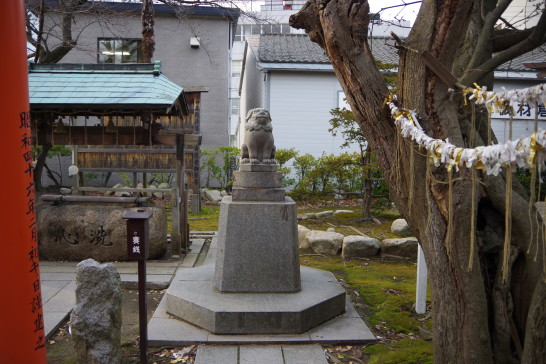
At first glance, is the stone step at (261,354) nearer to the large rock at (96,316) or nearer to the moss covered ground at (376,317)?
the moss covered ground at (376,317)

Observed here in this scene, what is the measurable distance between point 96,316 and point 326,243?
19.1 ft

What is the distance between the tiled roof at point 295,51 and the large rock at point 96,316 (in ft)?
41.4

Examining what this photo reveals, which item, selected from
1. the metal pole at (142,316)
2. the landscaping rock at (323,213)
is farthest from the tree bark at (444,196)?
the landscaping rock at (323,213)

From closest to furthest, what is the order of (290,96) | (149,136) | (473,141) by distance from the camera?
1. (473,141)
2. (149,136)
3. (290,96)

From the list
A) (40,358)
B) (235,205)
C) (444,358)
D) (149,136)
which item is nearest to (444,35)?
(444,358)

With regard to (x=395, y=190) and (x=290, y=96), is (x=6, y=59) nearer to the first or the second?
(x=395, y=190)

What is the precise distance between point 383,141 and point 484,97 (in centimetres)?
112

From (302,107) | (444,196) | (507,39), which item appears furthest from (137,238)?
(302,107)

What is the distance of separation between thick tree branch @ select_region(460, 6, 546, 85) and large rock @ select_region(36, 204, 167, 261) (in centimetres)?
603

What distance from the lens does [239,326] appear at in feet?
16.3

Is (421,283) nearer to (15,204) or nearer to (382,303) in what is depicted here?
(382,303)

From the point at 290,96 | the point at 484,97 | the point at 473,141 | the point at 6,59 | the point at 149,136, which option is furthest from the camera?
the point at 290,96

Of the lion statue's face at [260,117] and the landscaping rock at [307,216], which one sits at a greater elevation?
the lion statue's face at [260,117]

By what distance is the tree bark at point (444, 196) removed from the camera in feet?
11.2
